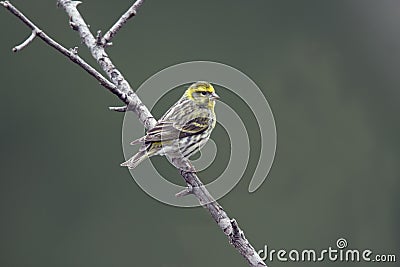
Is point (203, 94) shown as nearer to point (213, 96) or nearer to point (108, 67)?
point (213, 96)

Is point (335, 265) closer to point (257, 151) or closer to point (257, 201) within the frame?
point (257, 201)

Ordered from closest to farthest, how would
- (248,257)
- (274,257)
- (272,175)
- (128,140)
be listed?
1. (248,257)
2. (128,140)
3. (274,257)
4. (272,175)

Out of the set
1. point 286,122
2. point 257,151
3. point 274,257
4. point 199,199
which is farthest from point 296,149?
point 199,199

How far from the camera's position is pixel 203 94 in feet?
6.37

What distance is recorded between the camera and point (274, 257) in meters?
3.03

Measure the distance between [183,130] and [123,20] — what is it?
12.6 inches

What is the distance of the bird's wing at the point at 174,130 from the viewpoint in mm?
1670

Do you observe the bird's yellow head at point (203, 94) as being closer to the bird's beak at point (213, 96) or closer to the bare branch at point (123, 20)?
the bird's beak at point (213, 96)

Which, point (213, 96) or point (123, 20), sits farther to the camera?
point (213, 96)

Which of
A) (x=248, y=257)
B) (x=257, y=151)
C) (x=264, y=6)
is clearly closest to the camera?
(x=248, y=257)

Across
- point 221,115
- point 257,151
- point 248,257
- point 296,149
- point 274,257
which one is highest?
point 296,149

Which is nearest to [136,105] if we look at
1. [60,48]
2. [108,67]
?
[108,67]

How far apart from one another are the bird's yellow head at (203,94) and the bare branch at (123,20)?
34cm

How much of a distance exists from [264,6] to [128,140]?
2.23 metres
